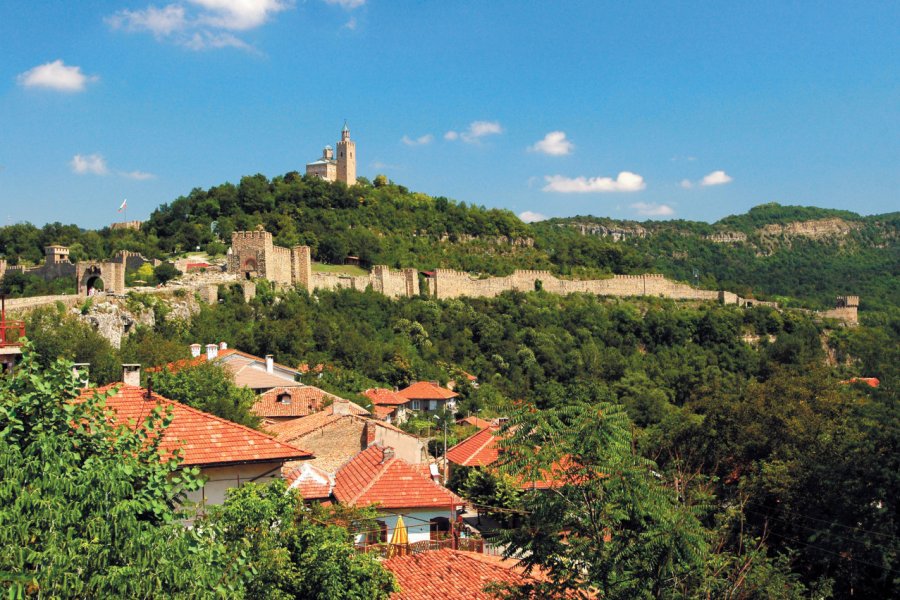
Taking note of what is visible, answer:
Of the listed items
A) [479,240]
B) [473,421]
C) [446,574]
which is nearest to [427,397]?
[473,421]

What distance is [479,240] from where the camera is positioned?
76.8 m

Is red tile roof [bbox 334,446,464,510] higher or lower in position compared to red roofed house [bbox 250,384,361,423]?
higher

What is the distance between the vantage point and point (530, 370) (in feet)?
158

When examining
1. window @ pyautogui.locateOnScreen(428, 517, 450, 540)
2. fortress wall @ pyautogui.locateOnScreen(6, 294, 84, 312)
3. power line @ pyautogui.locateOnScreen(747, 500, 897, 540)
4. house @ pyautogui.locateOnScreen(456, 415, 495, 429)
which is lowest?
house @ pyautogui.locateOnScreen(456, 415, 495, 429)

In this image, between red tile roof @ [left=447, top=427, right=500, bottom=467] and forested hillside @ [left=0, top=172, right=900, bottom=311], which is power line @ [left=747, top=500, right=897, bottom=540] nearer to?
red tile roof @ [left=447, top=427, right=500, bottom=467]

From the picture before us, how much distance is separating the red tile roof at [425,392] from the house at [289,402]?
31.6 feet

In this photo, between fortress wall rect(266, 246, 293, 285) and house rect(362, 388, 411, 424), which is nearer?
house rect(362, 388, 411, 424)

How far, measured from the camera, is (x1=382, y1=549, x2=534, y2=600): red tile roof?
1025cm

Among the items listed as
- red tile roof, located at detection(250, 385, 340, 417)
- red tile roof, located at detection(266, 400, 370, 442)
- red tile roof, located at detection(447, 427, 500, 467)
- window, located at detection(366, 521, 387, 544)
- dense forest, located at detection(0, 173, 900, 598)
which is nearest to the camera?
dense forest, located at detection(0, 173, 900, 598)

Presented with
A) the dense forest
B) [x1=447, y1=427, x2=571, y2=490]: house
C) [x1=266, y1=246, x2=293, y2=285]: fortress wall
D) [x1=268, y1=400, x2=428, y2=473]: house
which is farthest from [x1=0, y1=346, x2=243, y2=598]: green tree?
[x1=266, y1=246, x2=293, y2=285]: fortress wall

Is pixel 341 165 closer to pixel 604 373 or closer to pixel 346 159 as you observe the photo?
pixel 346 159

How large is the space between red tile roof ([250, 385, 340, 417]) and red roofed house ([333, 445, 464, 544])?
10.2 meters

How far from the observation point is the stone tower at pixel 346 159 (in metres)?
82.3

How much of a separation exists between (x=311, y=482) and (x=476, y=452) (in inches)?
241
